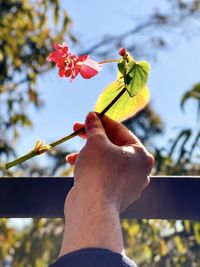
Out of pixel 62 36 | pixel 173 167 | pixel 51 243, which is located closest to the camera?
pixel 173 167

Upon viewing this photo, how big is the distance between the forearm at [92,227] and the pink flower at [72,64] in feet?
0.29

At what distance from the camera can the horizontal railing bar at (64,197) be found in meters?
0.51

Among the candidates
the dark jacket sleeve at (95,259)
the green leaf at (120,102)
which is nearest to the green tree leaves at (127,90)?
the green leaf at (120,102)

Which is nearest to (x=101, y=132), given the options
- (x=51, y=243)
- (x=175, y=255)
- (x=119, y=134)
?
(x=119, y=134)

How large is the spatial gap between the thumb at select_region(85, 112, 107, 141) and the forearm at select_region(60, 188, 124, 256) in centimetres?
4

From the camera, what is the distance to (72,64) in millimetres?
427

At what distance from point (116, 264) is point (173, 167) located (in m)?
1.26

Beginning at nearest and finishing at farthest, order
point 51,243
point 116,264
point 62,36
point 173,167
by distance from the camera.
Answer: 1. point 116,264
2. point 173,167
3. point 51,243
4. point 62,36

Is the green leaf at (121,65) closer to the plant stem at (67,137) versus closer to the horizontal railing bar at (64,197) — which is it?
the plant stem at (67,137)

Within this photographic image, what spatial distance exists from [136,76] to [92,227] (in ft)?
0.37

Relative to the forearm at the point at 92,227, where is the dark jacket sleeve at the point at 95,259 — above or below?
below

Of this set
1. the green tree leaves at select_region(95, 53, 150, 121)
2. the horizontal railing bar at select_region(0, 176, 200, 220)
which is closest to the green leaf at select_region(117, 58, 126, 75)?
the green tree leaves at select_region(95, 53, 150, 121)

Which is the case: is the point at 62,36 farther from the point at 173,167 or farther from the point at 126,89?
the point at 126,89

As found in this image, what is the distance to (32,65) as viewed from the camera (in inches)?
91.9
